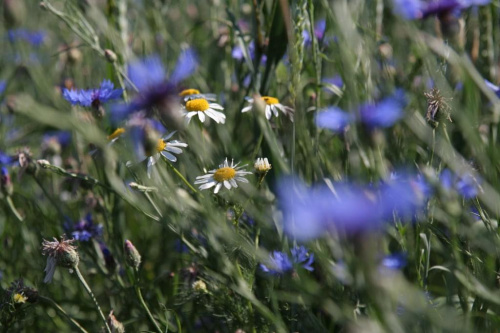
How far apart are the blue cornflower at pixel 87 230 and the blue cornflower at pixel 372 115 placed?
41 cm

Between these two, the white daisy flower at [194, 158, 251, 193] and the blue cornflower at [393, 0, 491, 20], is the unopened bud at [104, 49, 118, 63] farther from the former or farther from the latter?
the blue cornflower at [393, 0, 491, 20]

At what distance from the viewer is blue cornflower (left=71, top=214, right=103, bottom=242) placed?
39.6 inches

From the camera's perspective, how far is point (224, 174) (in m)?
0.78

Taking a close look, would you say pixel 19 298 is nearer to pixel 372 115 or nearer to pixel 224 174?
pixel 224 174

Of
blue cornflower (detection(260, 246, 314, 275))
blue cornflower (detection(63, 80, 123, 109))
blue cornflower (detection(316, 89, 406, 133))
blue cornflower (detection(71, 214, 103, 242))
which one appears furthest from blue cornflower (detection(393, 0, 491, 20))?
blue cornflower (detection(71, 214, 103, 242))

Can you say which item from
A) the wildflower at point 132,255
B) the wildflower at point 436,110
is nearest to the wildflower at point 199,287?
the wildflower at point 132,255

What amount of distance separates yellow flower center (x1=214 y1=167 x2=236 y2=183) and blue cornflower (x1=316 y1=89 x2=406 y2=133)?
16 cm

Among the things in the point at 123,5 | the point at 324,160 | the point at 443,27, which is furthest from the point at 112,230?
the point at 443,27

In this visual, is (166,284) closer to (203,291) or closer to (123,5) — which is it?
(203,291)

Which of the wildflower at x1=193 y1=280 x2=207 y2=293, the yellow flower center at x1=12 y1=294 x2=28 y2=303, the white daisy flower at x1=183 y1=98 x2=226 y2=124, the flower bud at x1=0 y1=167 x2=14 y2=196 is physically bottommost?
the wildflower at x1=193 y1=280 x2=207 y2=293

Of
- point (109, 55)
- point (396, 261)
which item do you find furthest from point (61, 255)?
point (396, 261)

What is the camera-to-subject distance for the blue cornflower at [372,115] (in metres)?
0.59

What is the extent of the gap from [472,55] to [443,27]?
452mm

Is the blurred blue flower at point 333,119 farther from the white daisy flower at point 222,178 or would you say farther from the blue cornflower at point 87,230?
the blue cornflower at point 87,230
